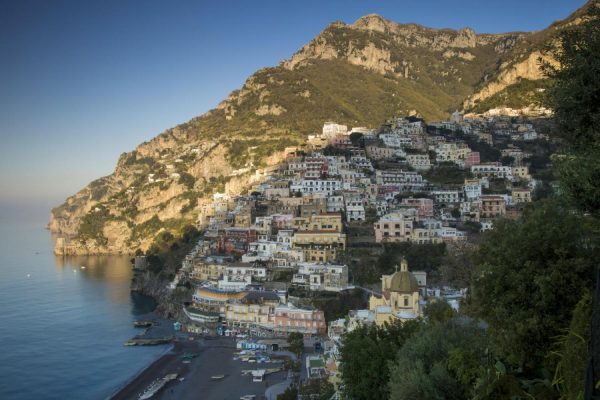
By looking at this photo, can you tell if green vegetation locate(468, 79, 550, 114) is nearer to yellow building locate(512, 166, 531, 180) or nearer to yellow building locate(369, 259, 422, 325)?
yellow building locate(512, 166, 531, 180)

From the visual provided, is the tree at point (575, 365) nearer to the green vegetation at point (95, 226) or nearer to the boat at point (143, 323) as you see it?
the boat at point (143, 323)

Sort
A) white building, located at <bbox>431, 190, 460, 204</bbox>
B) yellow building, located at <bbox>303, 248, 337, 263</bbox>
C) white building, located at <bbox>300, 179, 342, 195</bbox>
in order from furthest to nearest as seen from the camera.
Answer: white building, located at <bbox>300, 179, 342, 195</bbox>
white building, located at <bbox>431, 190, 460, 204</bbox>
yellow building, located at <bbox>303, 248, 337, 263</bbox>

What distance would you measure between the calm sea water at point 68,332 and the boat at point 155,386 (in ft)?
7.65

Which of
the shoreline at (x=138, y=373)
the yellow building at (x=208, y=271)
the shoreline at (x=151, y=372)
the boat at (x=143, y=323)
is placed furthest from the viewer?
the yellow building at (x=208, y=271)

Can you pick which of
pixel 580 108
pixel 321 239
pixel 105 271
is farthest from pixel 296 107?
pixel 580 108

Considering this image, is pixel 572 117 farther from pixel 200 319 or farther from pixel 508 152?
pixel 508 152

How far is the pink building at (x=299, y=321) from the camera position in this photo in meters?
37.0

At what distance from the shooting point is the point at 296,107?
92.1 metres

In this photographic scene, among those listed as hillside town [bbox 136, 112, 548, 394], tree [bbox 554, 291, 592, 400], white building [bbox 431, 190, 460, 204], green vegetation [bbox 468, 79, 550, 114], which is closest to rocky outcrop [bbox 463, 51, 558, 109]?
green vegetation [bbox 468, 79, 550, 114]

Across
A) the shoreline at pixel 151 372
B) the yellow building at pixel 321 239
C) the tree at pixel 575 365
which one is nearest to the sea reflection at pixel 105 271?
the shoreline at pixel 151 372

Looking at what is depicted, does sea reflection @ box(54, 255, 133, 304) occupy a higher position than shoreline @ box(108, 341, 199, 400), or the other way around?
sea reflection @ box(54, 255, 133, 304)

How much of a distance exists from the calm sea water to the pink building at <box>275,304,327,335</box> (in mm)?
7783

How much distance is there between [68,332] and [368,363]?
105ft

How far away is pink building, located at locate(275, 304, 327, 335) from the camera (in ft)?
121
